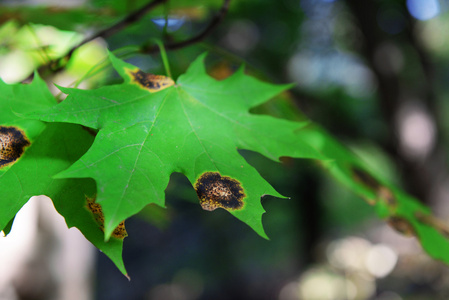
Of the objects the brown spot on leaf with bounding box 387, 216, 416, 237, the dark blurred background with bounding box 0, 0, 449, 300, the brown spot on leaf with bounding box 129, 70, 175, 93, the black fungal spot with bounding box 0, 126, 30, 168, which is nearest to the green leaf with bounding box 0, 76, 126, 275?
the black fungal spot with bounding box 0, 126, 30, 168

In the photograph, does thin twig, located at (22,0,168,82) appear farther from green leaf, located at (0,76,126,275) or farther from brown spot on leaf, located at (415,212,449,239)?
brown spot on leaf, located at (415,212,449,239)

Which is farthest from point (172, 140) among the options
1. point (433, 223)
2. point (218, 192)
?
point (433, 223)

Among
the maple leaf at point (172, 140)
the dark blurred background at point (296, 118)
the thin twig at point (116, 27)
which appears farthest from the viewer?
the dark blurred background at point (296, 118)

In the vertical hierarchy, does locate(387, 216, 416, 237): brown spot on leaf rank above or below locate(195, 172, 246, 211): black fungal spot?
below

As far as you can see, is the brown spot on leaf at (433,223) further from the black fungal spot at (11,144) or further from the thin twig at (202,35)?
the black fungal spot at (11,144)

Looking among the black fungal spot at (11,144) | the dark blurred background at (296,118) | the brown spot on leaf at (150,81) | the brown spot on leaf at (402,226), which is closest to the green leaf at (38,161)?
the black fungal spot at (11,144)

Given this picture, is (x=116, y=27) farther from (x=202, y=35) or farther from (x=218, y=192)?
(x=218, y=192)
